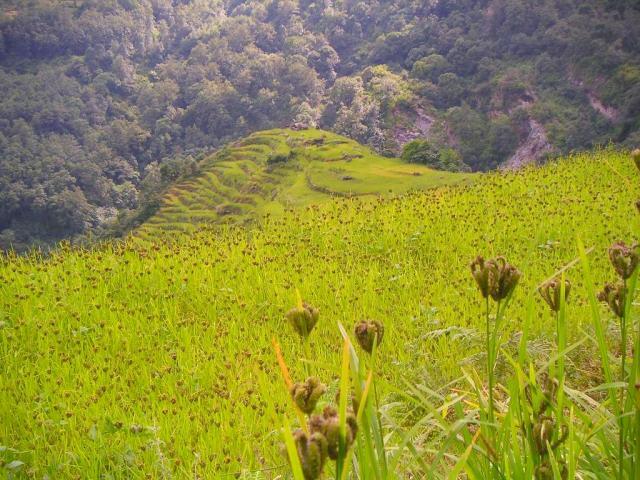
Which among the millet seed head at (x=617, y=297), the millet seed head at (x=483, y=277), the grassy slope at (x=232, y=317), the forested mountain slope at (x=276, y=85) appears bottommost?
the forested mountain slope at (x=276, y=85)

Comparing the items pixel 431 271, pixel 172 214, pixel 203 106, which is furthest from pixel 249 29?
pixel 431 271

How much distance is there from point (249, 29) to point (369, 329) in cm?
13430

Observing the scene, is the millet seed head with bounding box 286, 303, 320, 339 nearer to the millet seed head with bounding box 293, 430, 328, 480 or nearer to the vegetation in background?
the millet seed head with bounding box 293, 430, 328, 480

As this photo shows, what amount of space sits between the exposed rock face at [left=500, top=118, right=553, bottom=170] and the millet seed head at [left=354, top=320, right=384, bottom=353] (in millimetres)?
67206

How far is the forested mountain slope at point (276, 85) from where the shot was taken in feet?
235

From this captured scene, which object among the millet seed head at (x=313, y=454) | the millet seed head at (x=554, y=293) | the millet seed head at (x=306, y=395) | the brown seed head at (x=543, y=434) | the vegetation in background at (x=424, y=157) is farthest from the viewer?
the vegetation in background at (x=424, y=157)

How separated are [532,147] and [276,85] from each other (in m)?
54.0

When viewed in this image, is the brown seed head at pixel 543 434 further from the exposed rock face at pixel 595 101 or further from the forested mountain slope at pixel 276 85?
the exposed rock face at pixel 595 101

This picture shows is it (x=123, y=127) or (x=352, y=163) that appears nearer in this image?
(x=352, y=163)

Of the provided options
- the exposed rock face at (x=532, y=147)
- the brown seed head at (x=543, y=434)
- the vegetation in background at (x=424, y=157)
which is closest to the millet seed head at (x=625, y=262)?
the brown seed head at (x=543, y=434)

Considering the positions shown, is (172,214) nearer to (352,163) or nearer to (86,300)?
(352,163)

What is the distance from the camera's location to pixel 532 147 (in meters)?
67.8

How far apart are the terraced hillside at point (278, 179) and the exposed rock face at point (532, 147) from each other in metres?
19.5

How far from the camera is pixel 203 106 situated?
106m
